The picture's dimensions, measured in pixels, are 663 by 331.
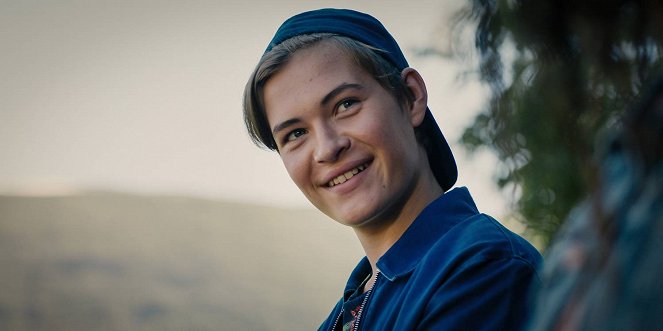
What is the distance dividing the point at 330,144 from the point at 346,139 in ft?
0.15

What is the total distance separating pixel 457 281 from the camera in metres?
1.60

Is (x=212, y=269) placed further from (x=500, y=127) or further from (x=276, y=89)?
(x=500, y=127)

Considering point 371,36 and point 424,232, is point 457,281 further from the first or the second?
point 371,36

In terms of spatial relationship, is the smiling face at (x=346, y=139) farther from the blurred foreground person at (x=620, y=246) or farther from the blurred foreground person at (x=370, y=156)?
the blurred foreground person at (x=620, y=246)

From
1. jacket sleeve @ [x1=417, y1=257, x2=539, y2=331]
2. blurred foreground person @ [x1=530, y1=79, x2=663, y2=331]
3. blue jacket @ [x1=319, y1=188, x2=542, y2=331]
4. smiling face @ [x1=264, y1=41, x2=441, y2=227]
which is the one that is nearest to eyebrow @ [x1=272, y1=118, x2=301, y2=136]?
smiling face @ [x1=264, y1=41, x2=441, y2=227]

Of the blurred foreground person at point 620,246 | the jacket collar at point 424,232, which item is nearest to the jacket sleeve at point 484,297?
the jacket collar at point 424,232

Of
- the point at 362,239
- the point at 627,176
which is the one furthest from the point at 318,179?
the point at 627,176

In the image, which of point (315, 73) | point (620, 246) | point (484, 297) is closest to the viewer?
point (620, 246)

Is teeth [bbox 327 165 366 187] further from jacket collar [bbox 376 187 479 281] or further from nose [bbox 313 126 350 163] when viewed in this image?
jacket collar [bbox 376 187 479 281]

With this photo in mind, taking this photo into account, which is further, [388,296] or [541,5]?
[388,296]

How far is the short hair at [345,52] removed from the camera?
2098mm

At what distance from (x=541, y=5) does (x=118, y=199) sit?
21048mm

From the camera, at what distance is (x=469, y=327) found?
1.53 metres

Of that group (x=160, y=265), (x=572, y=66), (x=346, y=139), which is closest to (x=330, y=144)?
(x=346, y=139)
